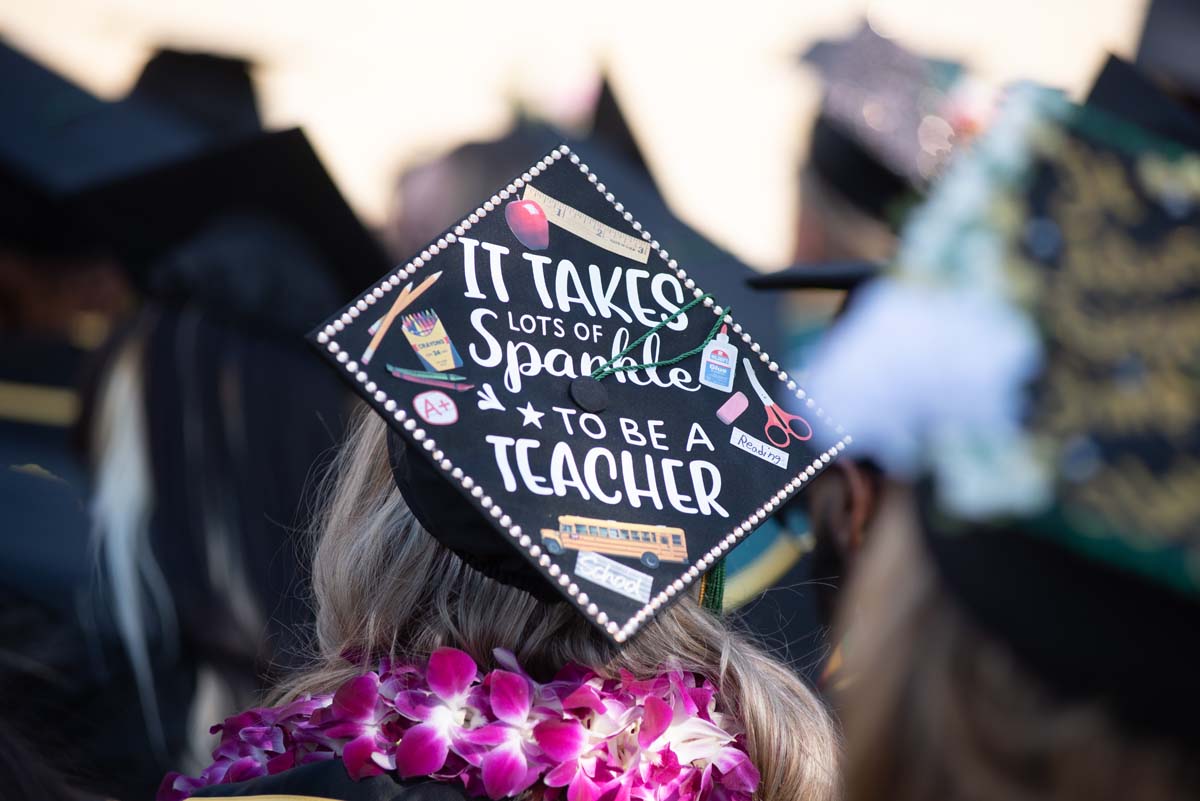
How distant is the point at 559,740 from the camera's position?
1184 millimetres

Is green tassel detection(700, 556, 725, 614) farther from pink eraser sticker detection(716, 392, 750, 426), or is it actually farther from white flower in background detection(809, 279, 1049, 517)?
white flower in background detection(809, 279, 1049, 517)

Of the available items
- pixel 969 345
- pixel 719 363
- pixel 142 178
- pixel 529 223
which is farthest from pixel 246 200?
pixel 969 345

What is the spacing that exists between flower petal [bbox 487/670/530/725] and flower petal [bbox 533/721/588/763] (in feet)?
0.09

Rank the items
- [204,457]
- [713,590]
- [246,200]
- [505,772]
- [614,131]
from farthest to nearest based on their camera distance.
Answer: [614,131], [246,200], [204,457], [713,590], [505,772]

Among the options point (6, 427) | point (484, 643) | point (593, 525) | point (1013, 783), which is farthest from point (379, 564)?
point (6, 427)

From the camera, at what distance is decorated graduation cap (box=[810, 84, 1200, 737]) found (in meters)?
0.71

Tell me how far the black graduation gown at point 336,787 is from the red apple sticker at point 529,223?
2.14 feet

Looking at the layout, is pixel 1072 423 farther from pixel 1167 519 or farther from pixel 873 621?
pixel 873 621

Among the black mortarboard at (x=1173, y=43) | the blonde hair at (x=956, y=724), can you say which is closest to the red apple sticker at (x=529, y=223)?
the blonde hair at (x=956, y=724)

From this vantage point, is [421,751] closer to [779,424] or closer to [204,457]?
[779,424]

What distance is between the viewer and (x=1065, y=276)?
2.63 ft

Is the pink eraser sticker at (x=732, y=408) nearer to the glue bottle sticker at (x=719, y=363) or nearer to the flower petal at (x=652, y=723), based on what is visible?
the glue bottle sticker at (x=719, y=363)

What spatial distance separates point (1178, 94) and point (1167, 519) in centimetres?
229

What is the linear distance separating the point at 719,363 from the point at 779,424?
11cm
